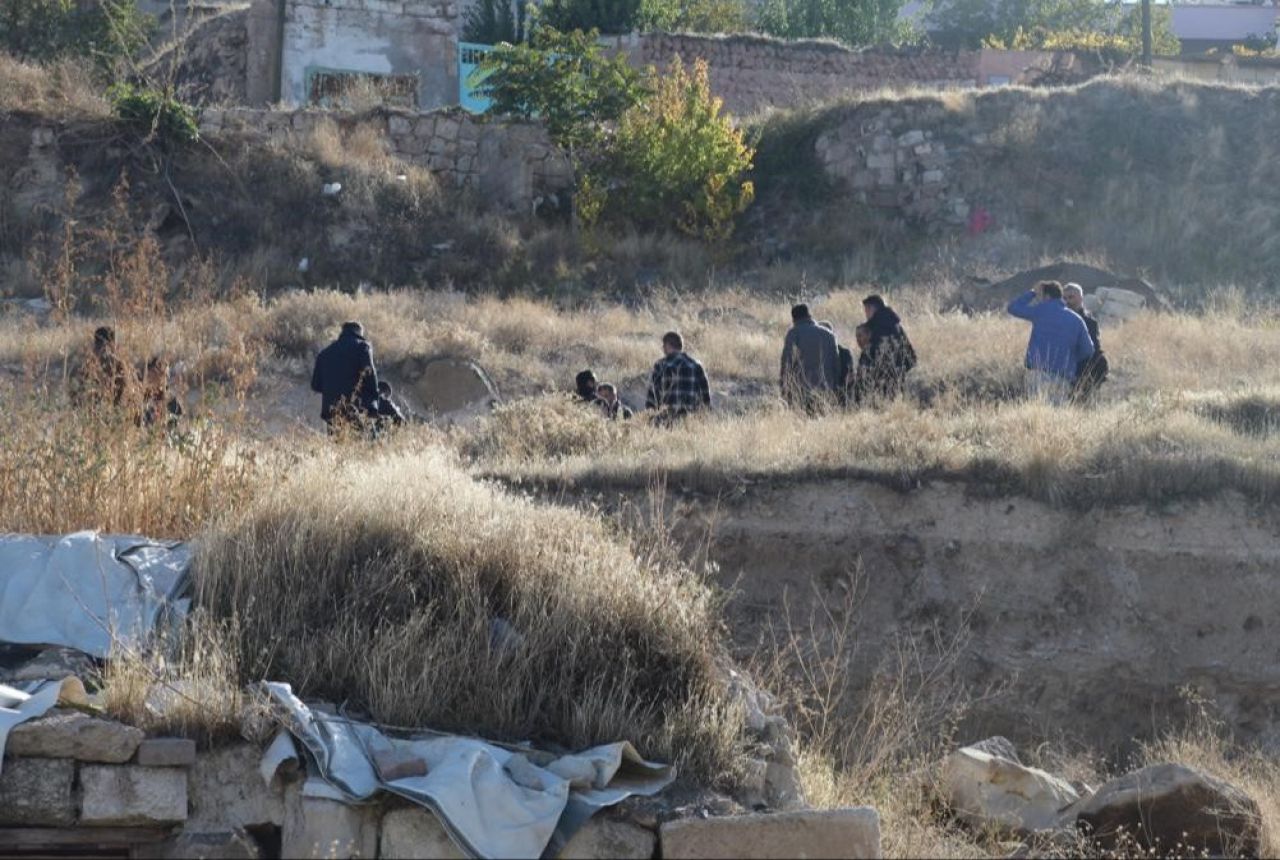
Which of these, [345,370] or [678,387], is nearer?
[345,370]

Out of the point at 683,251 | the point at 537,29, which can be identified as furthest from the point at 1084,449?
the point at 537,29

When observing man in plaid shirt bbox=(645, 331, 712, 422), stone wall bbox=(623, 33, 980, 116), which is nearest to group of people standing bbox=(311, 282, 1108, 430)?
man in plaid shirt bbox=(645, 331, 712, 422)

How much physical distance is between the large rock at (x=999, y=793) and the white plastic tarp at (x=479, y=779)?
1.99 meters

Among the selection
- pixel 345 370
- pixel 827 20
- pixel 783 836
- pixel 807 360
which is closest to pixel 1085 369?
pixel 807 360

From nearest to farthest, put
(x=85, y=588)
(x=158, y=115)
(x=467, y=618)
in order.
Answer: (x=467, y=618)
(x=85, y=588)
(x=158, y=115)

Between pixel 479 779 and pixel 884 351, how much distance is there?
989cm

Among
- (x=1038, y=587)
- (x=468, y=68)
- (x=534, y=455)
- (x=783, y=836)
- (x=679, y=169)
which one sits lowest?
(x=1038, y=587)

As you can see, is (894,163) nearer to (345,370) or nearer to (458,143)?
(458,143)

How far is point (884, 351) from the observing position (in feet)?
52.1

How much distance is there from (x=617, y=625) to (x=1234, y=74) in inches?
1293

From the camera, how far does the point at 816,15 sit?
4212 centimetres

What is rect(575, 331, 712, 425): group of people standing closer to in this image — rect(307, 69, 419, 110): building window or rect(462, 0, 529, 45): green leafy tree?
rect(307, 69, 419, 110): building window

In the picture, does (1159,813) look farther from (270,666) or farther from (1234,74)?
(1234,74)

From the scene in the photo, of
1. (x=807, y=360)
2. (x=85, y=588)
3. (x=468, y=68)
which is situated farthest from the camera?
(x=468, y=68)
